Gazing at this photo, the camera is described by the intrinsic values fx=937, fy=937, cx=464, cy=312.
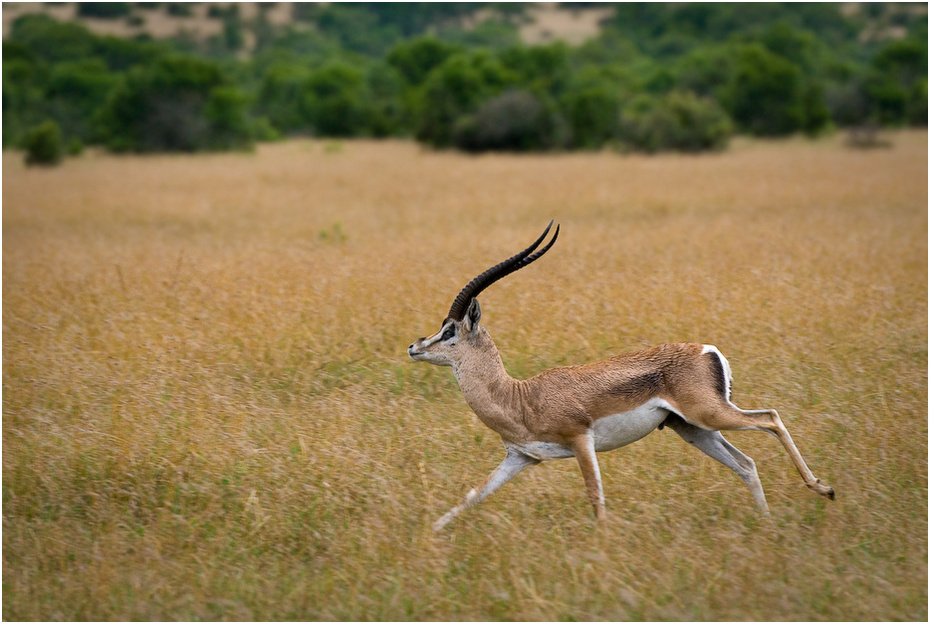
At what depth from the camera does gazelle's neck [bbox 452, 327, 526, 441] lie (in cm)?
459

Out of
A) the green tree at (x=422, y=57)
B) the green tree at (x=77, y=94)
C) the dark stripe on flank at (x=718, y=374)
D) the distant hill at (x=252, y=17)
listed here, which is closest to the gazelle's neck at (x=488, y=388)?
the dark stripe on flank at (x=718, y=374)

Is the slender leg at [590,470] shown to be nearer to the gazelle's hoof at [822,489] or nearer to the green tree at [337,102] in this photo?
the gazelle's hoof at [822,489]

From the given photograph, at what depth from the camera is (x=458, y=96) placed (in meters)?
31.4

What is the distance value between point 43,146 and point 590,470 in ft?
82.8

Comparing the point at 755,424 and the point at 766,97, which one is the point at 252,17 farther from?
the point at 755,424

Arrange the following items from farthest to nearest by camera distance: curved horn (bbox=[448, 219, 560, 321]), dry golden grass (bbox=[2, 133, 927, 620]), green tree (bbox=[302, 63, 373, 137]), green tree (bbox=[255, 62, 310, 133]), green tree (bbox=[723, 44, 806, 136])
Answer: green tree (bbox=[255, 62, 310, 133]) → green tree (bbox=[302, 63, 373, 137]) → green tree (bbox=[723, 44, 806, 136]) → curved horn (bbox=[448, 219, 560, 321]) → dry golden grass (bbox=[2, 133, 927, 620])

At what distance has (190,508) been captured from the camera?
194 inches

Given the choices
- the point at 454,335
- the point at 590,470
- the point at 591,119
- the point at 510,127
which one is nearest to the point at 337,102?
the point at 510,127

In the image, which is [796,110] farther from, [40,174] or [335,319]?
[335,319]

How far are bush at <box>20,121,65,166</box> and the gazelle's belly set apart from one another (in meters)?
24.8

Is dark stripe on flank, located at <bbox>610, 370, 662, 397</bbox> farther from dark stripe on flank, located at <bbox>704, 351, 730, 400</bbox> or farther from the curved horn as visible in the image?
the curved horn

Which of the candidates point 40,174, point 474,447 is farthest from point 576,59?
point 474,447

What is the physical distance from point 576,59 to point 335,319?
4820 centimetres

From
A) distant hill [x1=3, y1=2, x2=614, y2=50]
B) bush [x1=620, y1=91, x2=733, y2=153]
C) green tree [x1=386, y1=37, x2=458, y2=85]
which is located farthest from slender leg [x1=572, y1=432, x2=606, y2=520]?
distant hill [x1=3, y1=2, x2=614, y2=50]
